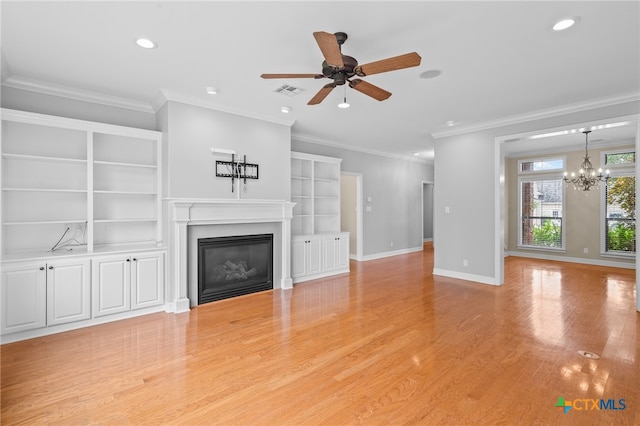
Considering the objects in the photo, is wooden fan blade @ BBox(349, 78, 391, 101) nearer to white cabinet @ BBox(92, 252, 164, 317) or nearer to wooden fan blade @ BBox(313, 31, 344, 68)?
wooden fan blade @ BBox(313, 31, 344, 68)

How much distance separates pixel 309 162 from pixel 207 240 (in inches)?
105

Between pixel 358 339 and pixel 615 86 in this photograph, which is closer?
pixel 358 339

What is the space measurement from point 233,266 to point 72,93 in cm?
301

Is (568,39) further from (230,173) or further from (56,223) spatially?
(56,223)

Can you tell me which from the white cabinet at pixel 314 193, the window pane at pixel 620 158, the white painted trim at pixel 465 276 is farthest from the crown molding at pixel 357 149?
the window pane at pixel 620 158

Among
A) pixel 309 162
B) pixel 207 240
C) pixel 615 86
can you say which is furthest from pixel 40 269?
pixel 615 86

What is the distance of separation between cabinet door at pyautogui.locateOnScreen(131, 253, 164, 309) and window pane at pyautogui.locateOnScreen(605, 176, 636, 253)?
9.06 meters

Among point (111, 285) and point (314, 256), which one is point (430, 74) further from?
point (111, 285)

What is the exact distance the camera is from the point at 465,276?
5727mm

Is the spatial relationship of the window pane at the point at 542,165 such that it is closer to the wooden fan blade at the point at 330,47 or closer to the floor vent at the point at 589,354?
the floor vent at the point at 589,354

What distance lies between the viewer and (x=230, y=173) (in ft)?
14.9

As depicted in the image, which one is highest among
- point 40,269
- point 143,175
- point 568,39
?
point 568,39

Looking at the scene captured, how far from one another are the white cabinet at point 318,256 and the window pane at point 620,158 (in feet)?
20.3

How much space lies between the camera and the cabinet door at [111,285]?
3.58 m
